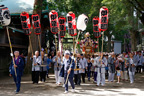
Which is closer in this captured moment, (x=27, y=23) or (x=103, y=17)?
(x=103, y=17)

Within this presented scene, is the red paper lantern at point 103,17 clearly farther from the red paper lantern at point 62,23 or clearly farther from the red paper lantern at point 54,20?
the red paper lantern at point 54,20

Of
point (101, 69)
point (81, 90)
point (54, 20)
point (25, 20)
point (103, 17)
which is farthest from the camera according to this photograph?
point (25, 20)

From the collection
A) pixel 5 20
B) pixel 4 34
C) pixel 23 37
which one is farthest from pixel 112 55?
pixel 23 37

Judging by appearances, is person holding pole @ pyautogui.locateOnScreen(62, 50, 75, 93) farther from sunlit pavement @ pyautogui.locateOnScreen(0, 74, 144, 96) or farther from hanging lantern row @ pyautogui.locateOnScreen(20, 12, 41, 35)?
hanging lantern row @ pyautogui.locateOnScreen(20, 12, 41, 35)

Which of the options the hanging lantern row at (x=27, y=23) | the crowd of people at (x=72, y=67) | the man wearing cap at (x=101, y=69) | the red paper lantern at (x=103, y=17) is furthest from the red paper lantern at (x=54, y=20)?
the man wearing cap at (x=101, y=69)

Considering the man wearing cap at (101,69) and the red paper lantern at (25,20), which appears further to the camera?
the red paper lantern at (25,20)

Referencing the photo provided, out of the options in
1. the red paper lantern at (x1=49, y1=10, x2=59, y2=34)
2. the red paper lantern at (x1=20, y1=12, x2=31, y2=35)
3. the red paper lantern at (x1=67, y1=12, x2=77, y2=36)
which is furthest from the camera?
the red paper lantern at (x1=20, y1=12, x2=31, y2=35)

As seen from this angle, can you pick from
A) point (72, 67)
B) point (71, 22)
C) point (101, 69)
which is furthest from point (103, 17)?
point (72, 67)

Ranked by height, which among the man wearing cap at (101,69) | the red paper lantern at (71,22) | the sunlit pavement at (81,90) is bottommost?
the sunlit pavement at (81,90)

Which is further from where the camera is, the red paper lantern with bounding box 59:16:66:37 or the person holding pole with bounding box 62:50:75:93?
the red paper lantern with bounding box 59:16:66:37

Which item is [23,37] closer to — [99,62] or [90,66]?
[90,66]

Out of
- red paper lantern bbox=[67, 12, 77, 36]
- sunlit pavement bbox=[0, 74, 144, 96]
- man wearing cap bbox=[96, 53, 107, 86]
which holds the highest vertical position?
red paper lantern bbox=[67, 12, 77, 36]

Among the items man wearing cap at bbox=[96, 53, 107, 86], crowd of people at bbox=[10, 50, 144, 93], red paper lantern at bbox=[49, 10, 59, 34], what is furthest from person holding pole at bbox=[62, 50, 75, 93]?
red paper lantern at bbox=[49, 10, 59, 34]

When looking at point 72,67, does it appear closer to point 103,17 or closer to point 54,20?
point 103,17
